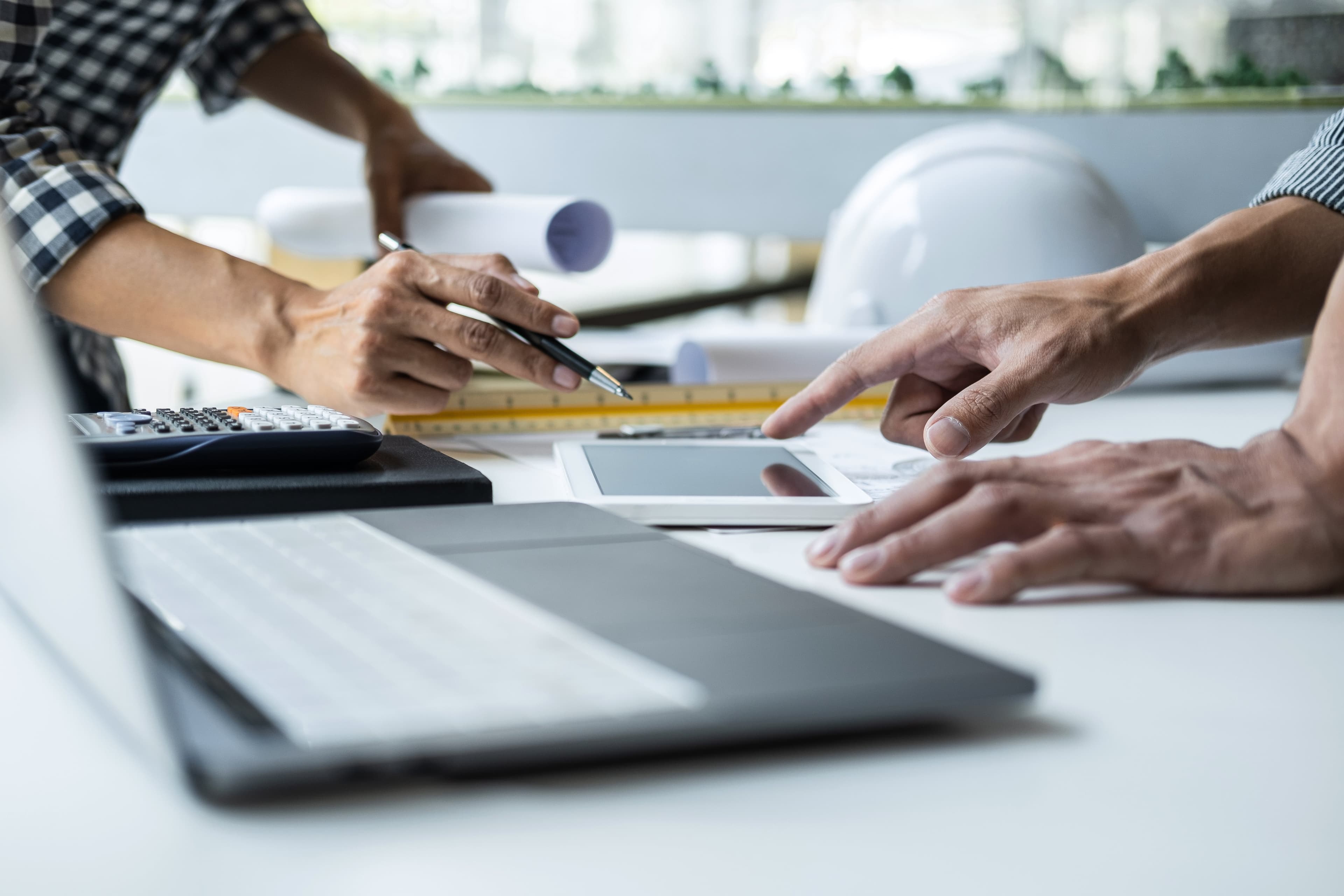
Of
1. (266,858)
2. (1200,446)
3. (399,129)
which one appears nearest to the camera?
(266,858)

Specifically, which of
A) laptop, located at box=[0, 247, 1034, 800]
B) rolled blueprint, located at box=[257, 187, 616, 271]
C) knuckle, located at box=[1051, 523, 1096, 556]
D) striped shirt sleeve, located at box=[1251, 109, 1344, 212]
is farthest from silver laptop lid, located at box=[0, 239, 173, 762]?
striped shirt sleeve, located at box=[1251, 109, 1344, 212]

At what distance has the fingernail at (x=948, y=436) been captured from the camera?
75 cm

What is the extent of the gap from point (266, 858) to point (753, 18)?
5.82 feet

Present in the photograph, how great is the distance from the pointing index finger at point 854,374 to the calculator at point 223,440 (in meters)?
0.30

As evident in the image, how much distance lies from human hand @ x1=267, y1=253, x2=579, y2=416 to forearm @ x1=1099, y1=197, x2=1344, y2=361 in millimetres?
432

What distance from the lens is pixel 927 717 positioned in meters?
0.37

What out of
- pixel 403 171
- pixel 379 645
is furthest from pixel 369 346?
pixel 379 645

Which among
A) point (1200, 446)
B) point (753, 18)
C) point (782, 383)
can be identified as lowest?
point (782, 383)

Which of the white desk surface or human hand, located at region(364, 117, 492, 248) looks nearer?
the white desk surface

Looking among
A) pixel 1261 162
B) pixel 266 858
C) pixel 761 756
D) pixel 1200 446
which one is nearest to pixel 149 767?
pixel 266 858

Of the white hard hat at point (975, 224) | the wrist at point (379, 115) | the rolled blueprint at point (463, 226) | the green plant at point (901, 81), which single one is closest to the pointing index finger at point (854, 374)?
the rolled blueprint at point (463, 226)

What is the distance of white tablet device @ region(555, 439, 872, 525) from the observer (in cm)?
70

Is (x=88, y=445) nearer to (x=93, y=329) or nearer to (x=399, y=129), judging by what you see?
(x=93, y=329)

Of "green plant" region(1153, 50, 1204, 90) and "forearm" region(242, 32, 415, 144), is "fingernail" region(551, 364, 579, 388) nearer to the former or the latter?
"forearm" region(242, 32, 415, 144)
